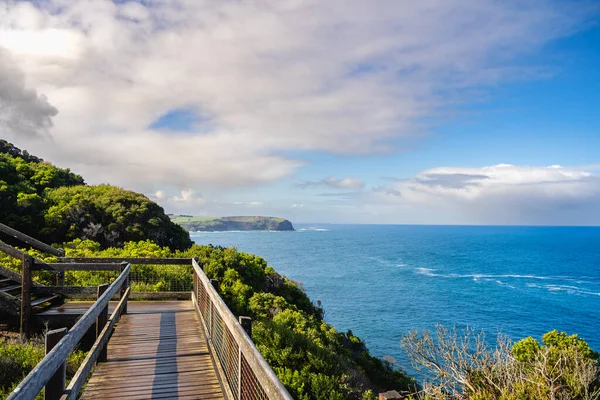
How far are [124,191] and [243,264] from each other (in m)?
10.7

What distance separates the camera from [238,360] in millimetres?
4492

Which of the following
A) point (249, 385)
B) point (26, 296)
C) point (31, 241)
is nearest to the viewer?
point (249, 385)

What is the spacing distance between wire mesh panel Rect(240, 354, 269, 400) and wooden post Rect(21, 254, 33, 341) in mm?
6683

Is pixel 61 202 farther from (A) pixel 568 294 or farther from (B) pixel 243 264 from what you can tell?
(A) pixel 568 294

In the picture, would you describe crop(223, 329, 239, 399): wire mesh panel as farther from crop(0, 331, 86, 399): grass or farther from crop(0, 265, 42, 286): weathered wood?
crop(0, 265, 42, 286): weathered wood

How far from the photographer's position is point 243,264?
22.2 meters

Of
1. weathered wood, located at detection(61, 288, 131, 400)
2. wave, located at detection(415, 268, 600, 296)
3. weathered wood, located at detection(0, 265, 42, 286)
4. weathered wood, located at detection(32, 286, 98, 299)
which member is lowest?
wave, located at detection(415, 268, 600, 296)

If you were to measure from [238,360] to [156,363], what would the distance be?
2611 millimetres

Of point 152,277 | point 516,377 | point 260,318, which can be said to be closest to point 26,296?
point 152,277

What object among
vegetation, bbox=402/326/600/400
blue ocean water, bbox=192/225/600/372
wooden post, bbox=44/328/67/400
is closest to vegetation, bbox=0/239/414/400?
vegetation, bbox=402/326/600/400

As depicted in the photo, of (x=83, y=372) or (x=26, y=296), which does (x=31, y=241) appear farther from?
(x=83, y=372)

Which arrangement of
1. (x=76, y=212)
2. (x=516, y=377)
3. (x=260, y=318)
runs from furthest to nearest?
(x=76, y=212) < (x=260, y=318) < (x=516, y=377)

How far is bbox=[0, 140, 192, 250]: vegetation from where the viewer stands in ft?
69.3

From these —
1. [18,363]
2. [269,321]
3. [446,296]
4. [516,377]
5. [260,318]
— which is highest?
[18,363]
